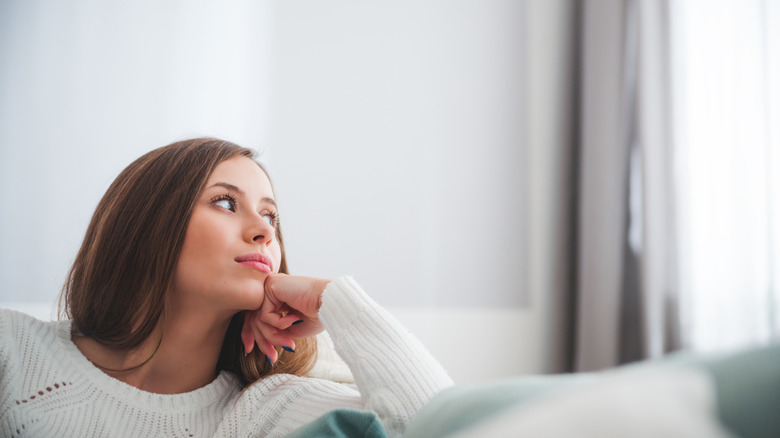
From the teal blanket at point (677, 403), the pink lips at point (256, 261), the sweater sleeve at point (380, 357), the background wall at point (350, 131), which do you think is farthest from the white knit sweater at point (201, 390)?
the background wall at point (350, 131)

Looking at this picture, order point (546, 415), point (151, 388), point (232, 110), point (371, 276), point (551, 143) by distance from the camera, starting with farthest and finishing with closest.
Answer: point (551, 143) → point (371, 276) → point (232, 110) → point (151, 388) → point (546, 415)

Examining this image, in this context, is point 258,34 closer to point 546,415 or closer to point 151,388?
point 151,388

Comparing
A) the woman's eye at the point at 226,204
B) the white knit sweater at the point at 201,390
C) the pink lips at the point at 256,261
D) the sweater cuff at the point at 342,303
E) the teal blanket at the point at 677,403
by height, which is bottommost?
the white knit sweater at the point at 201,390

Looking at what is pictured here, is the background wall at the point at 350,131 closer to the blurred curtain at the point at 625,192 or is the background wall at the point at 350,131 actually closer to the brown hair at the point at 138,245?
the blurred curtain at the point at 625,192

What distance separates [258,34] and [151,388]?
1.35 metres

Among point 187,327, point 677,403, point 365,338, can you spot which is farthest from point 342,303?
point 677,403

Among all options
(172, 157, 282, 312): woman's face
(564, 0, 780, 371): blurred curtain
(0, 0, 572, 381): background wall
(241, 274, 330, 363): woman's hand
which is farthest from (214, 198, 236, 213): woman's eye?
(564, 0, 780, 371): blurred curtain

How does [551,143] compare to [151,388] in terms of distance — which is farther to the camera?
[551,143]

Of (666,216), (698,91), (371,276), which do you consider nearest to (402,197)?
(371,276)

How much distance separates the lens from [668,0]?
2.40 m

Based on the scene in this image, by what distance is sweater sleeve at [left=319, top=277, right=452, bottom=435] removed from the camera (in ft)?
2.74

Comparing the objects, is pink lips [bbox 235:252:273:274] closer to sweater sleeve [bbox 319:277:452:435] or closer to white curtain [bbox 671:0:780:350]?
sweater sleeve [bbox 319:277:452:435]

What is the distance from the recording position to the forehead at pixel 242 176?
112 cm

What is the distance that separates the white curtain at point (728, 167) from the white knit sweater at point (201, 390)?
5.40ft
